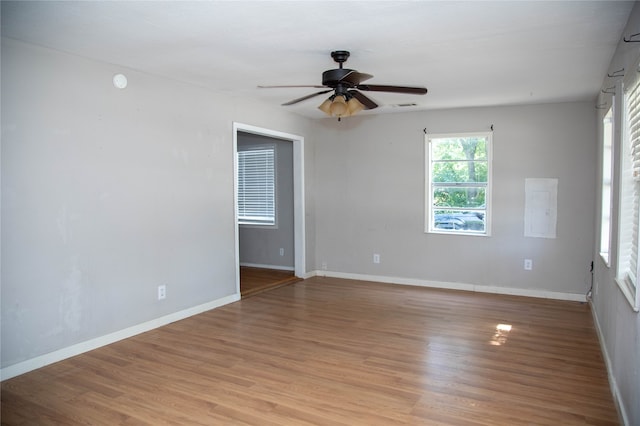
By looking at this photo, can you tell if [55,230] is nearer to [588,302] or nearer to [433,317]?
[433,317]

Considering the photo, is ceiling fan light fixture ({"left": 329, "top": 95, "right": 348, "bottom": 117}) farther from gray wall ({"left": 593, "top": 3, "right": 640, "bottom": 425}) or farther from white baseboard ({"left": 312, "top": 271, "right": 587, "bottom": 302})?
white baseboard ({"left": 312, "top": 271, "right": 587, "bottom": 302})

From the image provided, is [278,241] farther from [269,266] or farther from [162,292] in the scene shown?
[162,292]

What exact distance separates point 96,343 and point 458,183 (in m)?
4.44

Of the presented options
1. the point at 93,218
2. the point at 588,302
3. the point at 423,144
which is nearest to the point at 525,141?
the point at 423,144

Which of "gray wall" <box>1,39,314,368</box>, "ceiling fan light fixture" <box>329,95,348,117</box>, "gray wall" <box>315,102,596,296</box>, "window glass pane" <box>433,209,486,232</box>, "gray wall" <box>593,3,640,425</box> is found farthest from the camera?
"window glass pane" <box>433,209,486,232</box>

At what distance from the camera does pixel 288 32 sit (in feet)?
9.81

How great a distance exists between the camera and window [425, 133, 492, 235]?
5.76 metres

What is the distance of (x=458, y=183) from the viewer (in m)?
5.89

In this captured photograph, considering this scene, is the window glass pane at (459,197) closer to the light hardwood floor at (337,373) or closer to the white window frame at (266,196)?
the light hardwood floor at (337,373)

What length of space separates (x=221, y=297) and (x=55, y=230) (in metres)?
2.04

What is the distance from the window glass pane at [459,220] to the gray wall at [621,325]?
201 centimetres

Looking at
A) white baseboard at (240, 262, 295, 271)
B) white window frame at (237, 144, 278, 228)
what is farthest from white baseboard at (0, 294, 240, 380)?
white window frame at (237, 144, 278, 228)

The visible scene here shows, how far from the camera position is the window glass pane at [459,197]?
229 inches

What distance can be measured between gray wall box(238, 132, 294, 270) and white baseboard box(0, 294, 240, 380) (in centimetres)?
216
